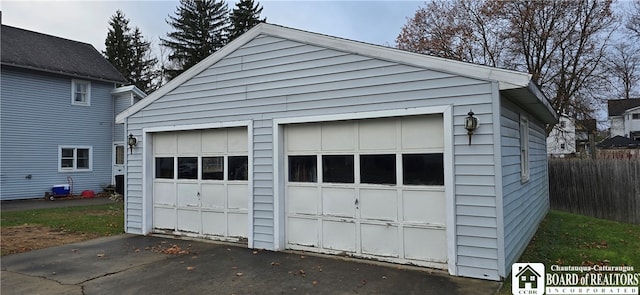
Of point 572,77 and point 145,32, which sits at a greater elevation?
point 145,32

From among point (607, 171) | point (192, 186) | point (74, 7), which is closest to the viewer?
point (192, 186)

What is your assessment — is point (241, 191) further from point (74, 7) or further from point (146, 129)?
point (74, 7)

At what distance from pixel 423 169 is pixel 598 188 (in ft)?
30.2

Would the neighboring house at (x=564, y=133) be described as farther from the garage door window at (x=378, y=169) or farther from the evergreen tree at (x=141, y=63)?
the evergreen tree at (x=141, y=63)

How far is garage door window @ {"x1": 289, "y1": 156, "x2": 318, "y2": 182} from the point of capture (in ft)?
21.0

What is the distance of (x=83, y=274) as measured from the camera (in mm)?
5383

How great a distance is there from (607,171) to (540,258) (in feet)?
24.7

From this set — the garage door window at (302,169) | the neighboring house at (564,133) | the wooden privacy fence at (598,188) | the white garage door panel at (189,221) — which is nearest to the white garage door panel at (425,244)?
the garage door window at (302,169)

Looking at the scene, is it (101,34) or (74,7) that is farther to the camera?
(101,34)

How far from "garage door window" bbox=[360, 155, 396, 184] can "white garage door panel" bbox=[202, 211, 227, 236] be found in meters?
2.96

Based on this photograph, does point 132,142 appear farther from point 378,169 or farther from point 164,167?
point 378,169

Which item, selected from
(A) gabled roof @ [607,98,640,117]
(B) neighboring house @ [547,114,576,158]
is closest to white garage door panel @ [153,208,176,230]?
(B) neighboring house @ [547,114,576,158]

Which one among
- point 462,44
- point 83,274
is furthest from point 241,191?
point 462,44

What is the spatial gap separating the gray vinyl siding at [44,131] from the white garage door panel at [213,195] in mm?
11981
